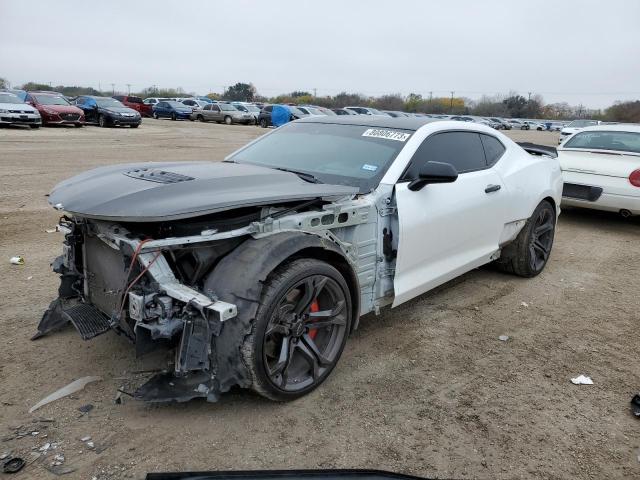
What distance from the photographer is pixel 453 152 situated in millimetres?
4324

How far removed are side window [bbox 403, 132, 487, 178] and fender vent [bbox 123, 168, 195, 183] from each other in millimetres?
1561

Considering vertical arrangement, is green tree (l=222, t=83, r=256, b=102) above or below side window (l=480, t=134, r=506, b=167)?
above

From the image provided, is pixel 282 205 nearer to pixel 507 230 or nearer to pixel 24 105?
pixel 507 230

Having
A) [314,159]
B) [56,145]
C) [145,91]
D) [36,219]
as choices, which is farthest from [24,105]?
[145,91]

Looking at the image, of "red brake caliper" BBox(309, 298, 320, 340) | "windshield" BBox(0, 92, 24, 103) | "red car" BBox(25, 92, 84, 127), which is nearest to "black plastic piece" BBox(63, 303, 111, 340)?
"red brake caliper" BBox(309, 298, 320, 340)

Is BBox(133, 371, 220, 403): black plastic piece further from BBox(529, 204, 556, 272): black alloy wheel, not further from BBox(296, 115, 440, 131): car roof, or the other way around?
BBox(529, 204, 556, 272): black alloy wheel

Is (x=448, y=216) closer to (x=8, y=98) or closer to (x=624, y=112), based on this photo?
(x=8, y=98)

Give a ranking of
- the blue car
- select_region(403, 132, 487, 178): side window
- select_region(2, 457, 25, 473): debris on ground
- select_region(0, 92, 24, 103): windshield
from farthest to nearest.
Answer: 1. the blue car
2. select_region(0, 92, 24, 103): windshield
3. select_region(403, 132, 487, 178): side window
4. select_region(2, 457, 25, 473): debris on ground

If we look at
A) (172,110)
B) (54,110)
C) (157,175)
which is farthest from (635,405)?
(172,110)

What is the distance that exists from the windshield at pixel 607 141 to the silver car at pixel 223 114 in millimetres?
27826

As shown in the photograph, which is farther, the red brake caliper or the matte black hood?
the red brake caliper

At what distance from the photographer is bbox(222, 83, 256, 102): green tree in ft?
274

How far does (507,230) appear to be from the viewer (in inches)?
192

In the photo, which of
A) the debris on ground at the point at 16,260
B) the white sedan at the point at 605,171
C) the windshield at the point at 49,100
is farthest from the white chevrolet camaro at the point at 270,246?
the windshield at the point at 49,100
